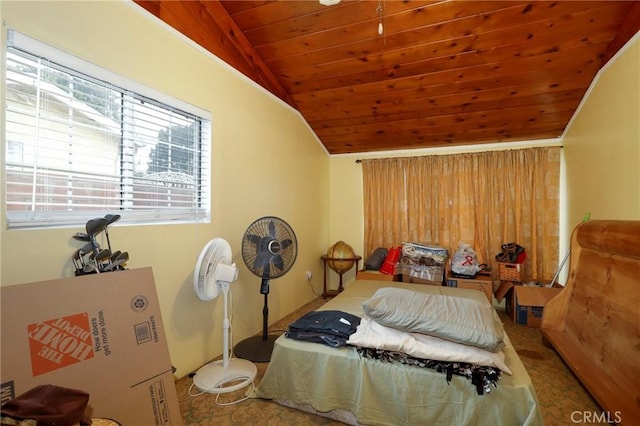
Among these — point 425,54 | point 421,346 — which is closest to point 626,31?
point 425,54

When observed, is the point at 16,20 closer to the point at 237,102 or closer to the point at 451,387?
the point at 237,102

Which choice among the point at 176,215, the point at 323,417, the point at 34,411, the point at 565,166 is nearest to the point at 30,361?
the point at 34,411

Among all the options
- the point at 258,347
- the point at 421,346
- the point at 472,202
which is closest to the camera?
the point at 421,346

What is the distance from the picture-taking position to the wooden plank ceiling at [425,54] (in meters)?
2.08

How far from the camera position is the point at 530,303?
2926 millimetres

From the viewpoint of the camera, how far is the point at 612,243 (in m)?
1.80

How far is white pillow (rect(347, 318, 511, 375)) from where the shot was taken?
4.48 feet

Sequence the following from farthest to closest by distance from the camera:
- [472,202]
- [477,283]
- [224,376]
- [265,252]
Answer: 1. [472,202]
2. [477,283]
3. [265,252]
4. [224,376]

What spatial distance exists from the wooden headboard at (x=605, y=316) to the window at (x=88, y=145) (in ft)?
8.98

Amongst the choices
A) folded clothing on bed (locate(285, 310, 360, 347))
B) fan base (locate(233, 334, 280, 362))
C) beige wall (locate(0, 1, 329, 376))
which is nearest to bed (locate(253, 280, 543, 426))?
folded clothing on bed (locate(285, 310, 360, 347))

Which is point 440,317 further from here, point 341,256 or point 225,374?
point 341,256

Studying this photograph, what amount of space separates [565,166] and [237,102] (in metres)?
3.69

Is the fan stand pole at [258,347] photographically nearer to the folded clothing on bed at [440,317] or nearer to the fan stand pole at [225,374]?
the fan stand pole at [225,374]

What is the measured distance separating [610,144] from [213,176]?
3171 mm
